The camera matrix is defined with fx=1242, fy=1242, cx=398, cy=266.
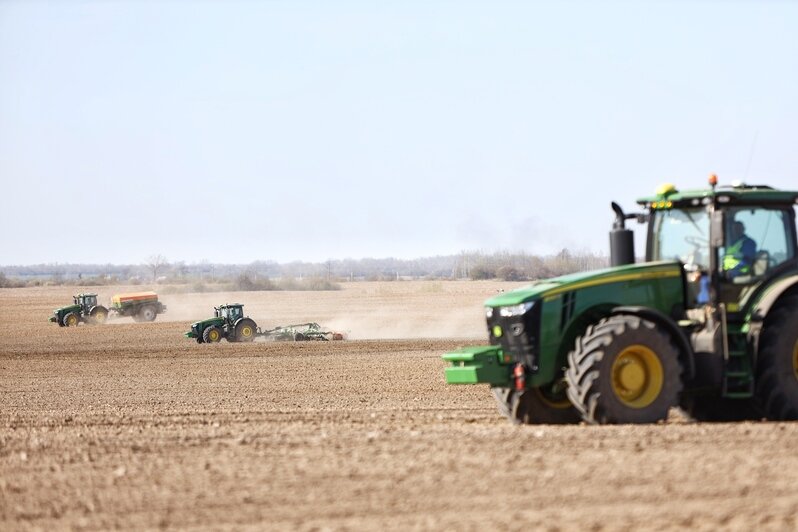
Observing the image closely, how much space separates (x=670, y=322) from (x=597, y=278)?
0.86 metres

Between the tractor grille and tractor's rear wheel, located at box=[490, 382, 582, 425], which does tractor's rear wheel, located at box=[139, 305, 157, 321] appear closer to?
tractor's rear wheel, located at box=[490, 382, 582, 425]

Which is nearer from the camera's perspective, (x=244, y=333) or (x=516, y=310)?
(x=516, y=310)

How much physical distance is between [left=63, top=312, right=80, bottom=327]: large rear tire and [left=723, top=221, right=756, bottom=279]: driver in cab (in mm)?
49589

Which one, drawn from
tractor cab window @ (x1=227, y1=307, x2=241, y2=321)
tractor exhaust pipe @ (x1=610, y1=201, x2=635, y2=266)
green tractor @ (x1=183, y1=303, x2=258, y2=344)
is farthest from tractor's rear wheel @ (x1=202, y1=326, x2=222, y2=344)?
tractor exhaust pipe @ (x1=610, y1=201, x2=635, y2=266)

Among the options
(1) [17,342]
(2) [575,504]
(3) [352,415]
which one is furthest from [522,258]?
(2) [575,504]

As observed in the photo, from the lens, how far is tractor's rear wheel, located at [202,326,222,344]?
45.3 meters

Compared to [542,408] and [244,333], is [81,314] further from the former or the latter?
[542,408]

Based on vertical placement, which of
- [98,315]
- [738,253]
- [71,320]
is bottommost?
[71,320]

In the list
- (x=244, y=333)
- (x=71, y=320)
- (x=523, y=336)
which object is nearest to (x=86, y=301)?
(x=71, y=320)

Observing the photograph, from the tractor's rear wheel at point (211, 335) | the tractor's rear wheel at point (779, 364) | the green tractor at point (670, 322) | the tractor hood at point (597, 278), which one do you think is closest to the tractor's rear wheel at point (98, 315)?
the tractor's rear wheel at point (211, 335)

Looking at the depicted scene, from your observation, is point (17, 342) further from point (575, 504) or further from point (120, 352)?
point (575, 504)

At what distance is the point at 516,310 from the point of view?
499 inches

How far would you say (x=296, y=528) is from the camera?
27.1 ft

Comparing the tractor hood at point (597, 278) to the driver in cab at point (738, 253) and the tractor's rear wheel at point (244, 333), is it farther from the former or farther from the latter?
the tractor's rear wheel at point (244, 333)
